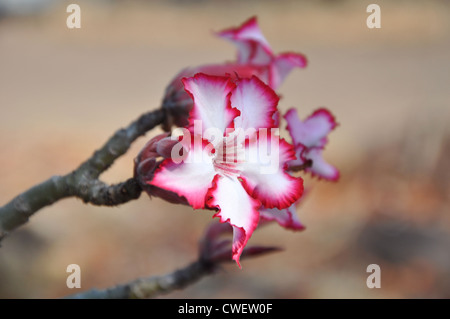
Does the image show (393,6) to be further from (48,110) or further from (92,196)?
(92,196)

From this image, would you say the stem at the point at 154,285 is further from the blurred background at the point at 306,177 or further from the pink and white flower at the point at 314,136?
the pink and white flower at the point at 314,136

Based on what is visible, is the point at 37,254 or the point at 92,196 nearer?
the point at 92,196

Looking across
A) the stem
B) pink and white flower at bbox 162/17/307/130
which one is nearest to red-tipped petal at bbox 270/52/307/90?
pink and white flower at bbox 162/17/307/130

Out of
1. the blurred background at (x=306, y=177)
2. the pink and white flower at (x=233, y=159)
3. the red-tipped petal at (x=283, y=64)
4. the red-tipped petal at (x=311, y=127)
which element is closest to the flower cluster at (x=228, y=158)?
the pink and white flower at (x=233, y=159)

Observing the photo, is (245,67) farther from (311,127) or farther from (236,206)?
(236,206)

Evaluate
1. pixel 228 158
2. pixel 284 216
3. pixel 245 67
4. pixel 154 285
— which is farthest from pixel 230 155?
pixel 154 285

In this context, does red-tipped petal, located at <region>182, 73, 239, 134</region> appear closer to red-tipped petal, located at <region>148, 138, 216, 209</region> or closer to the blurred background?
red-tipped petal, located at <region>148, 138, 216, 209</region>

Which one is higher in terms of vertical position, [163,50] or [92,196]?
[163,50]
